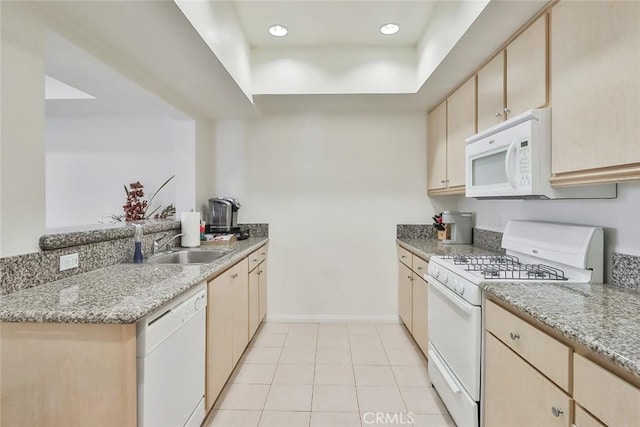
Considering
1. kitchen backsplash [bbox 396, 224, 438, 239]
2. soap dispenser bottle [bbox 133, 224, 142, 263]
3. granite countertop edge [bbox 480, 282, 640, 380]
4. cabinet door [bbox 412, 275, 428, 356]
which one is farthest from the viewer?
kitchen backsplash [bbox 396, 224, 438, 239]

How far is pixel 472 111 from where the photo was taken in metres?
2.18

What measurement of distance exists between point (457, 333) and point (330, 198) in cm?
193

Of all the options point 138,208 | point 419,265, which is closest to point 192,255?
point 138,208

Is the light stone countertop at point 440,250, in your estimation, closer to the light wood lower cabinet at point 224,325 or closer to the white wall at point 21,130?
the light wood lower cabinet at point 224,325

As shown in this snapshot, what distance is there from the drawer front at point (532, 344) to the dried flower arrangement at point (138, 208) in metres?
2.98

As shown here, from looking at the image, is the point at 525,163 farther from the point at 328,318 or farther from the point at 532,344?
the point at 328,318

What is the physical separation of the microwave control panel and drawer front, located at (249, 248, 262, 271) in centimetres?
197

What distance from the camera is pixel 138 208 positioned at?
298cm

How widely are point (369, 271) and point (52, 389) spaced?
2666 mm

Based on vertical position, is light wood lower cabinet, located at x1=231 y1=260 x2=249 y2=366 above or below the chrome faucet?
below

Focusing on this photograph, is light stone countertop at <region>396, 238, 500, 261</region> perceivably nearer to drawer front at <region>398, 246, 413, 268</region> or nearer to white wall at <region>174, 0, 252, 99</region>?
drawer front at <region>398, 246, 413, 268</region>

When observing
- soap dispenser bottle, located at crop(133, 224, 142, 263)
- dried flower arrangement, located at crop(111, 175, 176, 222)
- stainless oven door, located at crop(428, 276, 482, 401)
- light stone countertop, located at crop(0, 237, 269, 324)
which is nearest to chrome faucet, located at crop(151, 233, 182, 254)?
soap dispenser bottle, located at crop(133, 224, 142, 263)

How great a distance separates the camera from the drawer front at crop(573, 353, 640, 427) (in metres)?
0.71

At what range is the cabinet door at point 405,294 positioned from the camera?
271 centimetres
